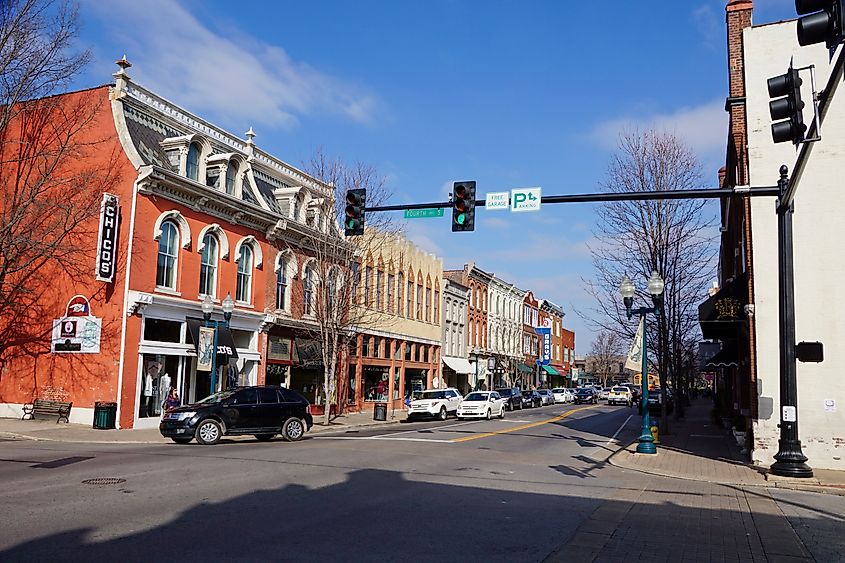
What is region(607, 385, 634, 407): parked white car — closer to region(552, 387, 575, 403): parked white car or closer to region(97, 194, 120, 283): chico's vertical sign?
region(552, 387, 575, 403): parked white car

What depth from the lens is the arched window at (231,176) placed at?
29984 mm

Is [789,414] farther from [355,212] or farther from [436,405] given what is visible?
[436,405]

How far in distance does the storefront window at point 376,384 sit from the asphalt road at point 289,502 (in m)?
22.4

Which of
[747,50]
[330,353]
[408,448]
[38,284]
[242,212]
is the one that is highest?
[747,50]

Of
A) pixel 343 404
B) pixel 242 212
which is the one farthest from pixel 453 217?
pixel 343 404

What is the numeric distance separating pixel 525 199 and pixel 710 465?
328 inches

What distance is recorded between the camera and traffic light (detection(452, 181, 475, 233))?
1572cm

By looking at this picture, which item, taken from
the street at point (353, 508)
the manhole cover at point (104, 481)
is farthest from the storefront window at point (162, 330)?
the manhole cover at point (104, 481)

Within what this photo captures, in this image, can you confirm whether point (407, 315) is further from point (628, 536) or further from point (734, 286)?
point (628, 536)

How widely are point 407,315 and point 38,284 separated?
24504 millimetres

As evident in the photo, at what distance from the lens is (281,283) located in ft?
109

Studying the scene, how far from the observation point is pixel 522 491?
12.8 meters

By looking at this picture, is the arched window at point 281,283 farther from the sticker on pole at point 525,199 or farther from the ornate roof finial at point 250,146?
the sticker on pole at point 525,199

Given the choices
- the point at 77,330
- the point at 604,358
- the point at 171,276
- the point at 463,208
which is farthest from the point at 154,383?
the point at 604,358
